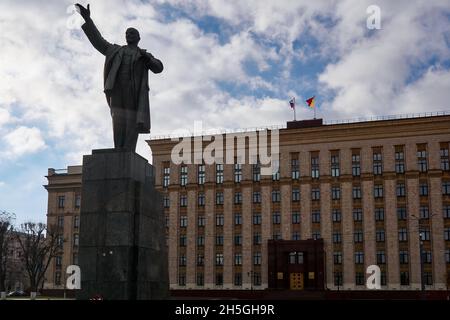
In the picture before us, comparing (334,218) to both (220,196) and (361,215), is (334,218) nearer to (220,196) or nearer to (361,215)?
(361,215)

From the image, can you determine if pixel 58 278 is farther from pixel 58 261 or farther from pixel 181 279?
pixel 181 279

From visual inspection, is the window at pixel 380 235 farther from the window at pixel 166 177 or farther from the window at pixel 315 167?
the window at pixel 166 177

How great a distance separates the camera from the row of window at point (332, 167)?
6156 cm

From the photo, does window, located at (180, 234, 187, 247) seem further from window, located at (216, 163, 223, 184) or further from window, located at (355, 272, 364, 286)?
window, located at (355, 272, 364, 286)

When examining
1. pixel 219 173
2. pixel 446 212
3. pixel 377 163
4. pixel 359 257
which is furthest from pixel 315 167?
pixel 446 212

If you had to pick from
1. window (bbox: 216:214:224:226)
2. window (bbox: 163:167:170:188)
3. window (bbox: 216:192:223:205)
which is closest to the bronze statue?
window (bbox: 216:214:224:226)

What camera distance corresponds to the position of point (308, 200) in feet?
211

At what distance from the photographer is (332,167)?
6419 cm

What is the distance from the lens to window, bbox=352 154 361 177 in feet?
208

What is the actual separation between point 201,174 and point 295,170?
11.5 m

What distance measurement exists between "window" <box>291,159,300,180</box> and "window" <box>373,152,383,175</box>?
8486 millimetres

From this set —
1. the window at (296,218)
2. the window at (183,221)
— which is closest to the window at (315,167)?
the window at (296,218)

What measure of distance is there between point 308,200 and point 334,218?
3.54 m
